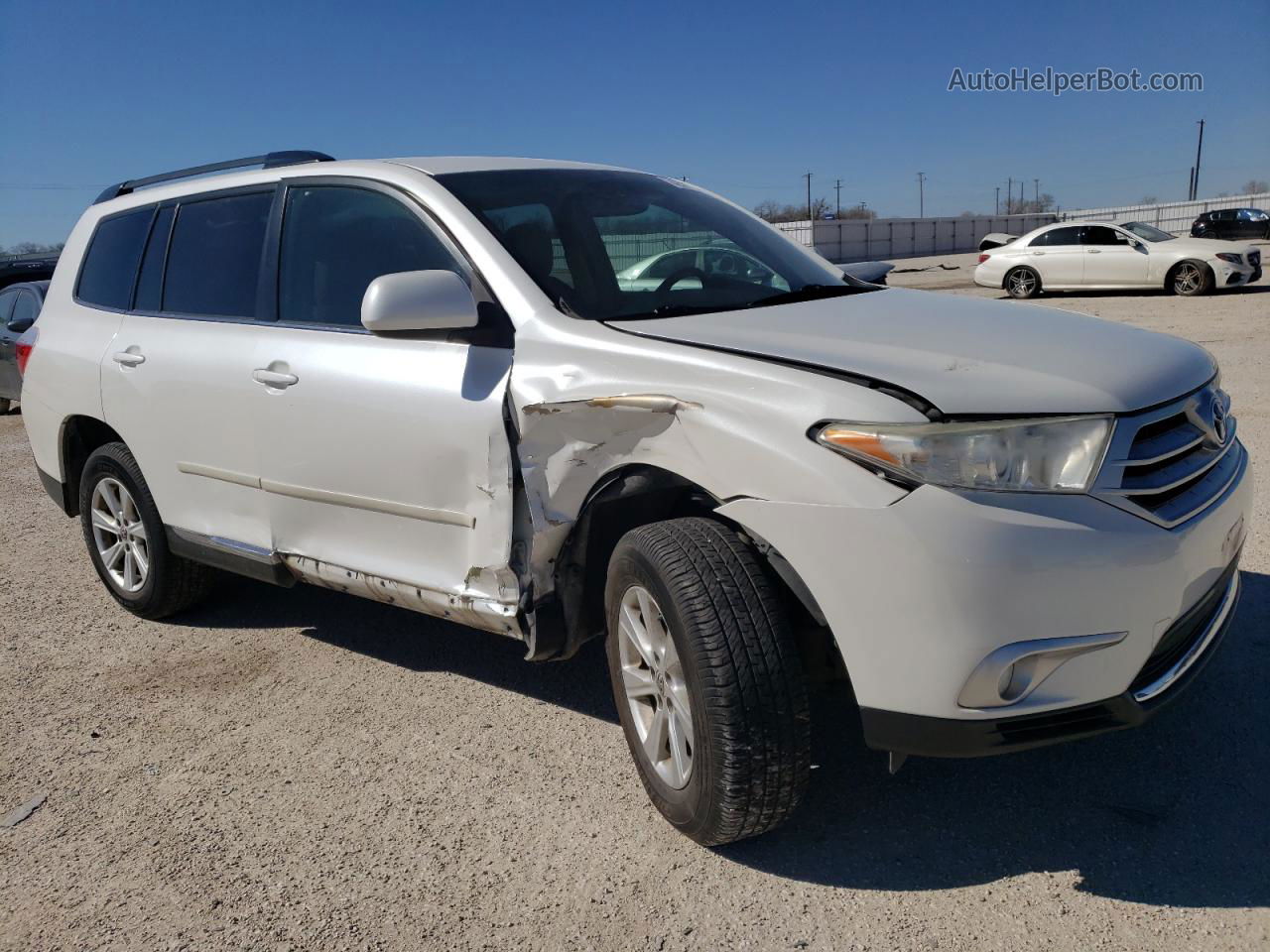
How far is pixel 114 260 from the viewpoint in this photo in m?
4.89

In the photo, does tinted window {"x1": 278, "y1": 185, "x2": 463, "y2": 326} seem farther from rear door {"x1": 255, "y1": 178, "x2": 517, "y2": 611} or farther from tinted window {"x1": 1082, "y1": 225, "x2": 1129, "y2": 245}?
tinted window {"x1": 1082, "y1": 225, "x2": 1129, "y2": 245}

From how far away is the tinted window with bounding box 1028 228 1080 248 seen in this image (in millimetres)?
18938

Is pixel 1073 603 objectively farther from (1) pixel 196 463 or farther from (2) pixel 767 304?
(1) pixel 196 463

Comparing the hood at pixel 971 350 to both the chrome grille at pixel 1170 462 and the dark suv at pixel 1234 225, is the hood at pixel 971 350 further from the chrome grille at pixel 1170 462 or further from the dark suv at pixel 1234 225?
the dark suv at pixel 1234 225

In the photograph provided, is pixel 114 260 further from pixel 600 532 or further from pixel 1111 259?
pixel 1111 259

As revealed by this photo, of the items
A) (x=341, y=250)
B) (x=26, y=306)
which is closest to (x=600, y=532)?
(x=341, y=250)

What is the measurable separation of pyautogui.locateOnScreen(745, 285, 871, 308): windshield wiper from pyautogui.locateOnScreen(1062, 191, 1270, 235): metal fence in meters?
52.4

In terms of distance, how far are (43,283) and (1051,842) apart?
37.6ft

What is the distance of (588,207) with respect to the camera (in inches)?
143

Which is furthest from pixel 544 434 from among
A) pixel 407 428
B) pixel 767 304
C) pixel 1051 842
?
pixel 1051 842

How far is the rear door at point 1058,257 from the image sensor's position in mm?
18844

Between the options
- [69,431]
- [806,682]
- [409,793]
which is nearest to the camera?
[806,682]

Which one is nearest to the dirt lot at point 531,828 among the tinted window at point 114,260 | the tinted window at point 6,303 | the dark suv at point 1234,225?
the tinted window at point 114,260

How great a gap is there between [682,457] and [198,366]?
2278 mm
